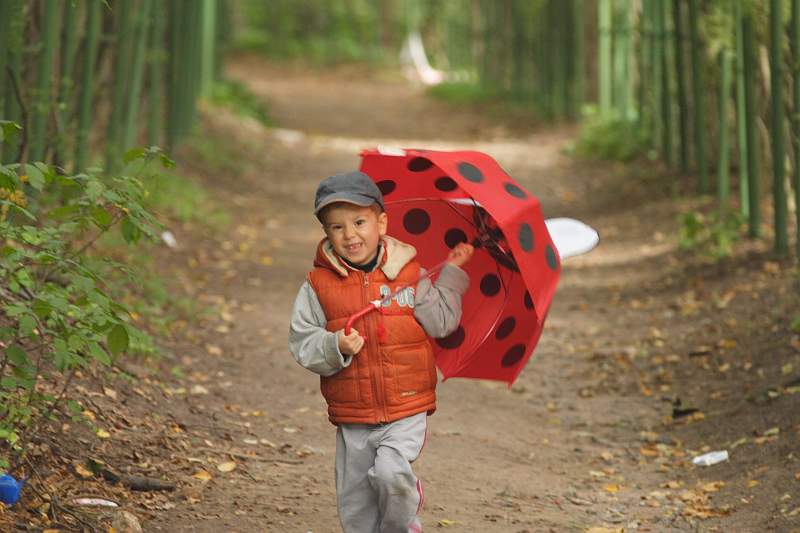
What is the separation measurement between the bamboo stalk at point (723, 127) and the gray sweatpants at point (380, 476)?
25.0ft

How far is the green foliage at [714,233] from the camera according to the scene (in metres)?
10.5

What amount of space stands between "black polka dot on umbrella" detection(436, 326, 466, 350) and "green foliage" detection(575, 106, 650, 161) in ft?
39.3

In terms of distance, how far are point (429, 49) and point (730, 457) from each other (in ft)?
113

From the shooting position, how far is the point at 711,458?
6418 millimetres

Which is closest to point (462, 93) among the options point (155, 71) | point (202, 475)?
point (155, 71)

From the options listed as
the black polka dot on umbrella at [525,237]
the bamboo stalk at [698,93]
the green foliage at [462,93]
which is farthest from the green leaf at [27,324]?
the green foliage at [462,93]

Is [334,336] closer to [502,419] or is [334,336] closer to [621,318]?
[502,419]

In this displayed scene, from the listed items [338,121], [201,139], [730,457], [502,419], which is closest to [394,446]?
[730,457]

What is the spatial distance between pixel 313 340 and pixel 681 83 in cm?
960

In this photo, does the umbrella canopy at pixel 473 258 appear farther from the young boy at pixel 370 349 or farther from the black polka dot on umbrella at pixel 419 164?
the young boy at pixel 370 349

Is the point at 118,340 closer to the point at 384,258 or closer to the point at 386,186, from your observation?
the point at 384,258

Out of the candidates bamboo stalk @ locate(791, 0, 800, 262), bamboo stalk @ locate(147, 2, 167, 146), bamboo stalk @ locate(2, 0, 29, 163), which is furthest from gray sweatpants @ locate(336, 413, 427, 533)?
bamboo stalk @ locate(147, 2, 167, 146)

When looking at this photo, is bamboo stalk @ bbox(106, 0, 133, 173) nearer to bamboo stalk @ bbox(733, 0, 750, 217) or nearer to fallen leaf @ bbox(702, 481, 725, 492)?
bamboo stalk @ bbox(733, 0, 750, 217)

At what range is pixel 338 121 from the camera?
23391 millimetres
